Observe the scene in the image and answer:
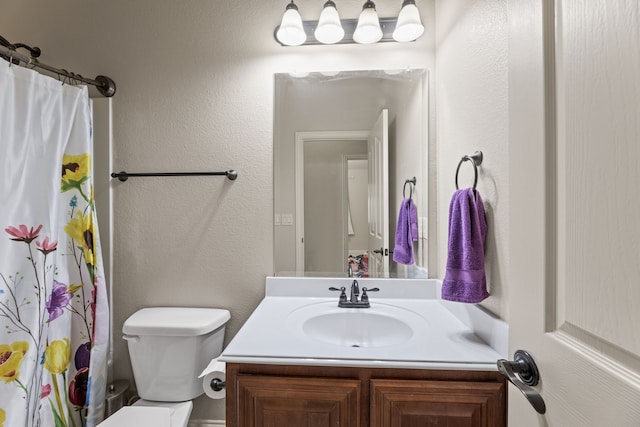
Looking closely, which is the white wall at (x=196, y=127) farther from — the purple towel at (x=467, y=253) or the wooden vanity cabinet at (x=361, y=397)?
the purple towel at (x=467, y=253)

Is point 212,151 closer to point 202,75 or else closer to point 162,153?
point 162,153

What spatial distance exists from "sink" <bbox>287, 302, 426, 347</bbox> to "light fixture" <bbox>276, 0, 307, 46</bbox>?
120 centimetres

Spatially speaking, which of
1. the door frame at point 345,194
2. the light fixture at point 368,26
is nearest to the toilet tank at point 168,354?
the door frame at point 345,194

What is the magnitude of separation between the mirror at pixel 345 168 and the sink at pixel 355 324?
0.80 feet

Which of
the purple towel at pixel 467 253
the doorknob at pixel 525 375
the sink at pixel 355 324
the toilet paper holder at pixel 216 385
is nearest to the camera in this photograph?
the doorknob at pixel 525 375

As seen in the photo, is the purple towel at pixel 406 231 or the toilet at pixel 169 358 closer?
the toilet at pixel 169 358

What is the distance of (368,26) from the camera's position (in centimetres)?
132

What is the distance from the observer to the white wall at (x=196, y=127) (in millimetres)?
1433

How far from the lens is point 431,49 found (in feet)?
4.58

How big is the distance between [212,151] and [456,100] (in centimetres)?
112

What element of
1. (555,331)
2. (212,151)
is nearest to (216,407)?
(212,151)

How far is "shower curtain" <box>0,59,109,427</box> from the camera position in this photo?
1.08 meters

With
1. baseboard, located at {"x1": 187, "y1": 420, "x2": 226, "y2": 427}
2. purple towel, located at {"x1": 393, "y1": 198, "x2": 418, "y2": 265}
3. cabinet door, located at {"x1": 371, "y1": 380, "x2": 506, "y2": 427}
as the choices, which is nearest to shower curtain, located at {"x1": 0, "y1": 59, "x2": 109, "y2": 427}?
baseboard, located at {"x1": 187, "y1": 420, "x2": 226, "y2": 427}

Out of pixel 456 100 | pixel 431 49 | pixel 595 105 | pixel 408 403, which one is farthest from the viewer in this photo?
pixel 431 49
